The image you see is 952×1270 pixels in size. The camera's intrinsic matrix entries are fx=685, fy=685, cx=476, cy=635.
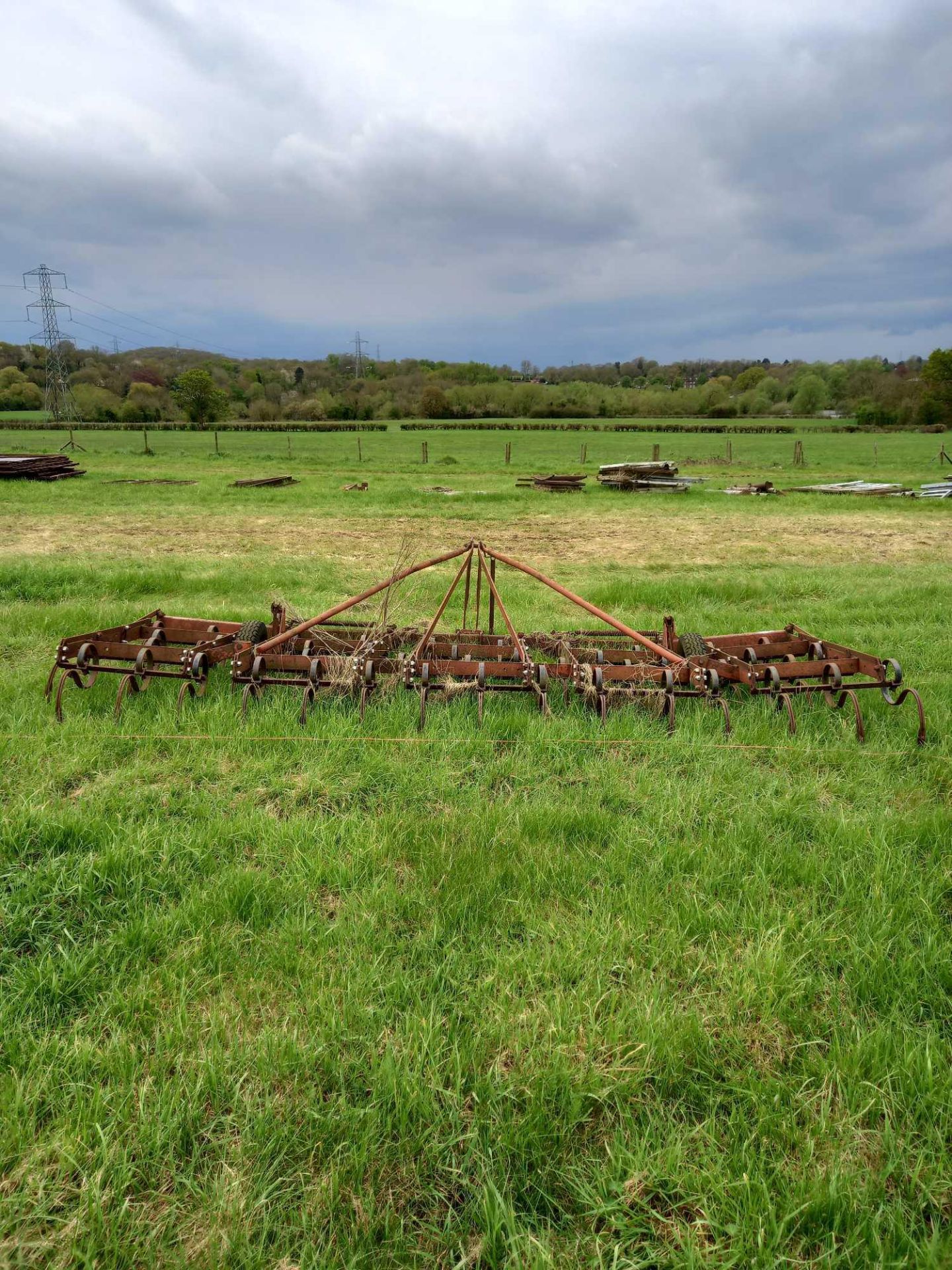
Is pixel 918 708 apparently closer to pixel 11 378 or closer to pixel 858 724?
pixel 858 724

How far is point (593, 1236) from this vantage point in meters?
1.84

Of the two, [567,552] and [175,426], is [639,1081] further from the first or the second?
[175,426]

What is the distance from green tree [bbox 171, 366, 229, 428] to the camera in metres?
73.6

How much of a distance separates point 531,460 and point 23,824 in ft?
132

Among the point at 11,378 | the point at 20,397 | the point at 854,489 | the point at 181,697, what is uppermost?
the point at 11,378

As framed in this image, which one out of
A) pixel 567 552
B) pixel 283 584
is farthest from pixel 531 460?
pixel 283 584

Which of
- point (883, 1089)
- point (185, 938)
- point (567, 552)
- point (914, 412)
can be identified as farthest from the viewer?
point (914, 412)

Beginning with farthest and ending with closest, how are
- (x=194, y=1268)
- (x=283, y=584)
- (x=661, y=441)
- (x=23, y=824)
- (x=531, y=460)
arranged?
1. (x=661, y=441)
2. (x=531, y=460)
3. (x=283, y=584)
4. (x=23, y=824)
5. (x=194, y=1268)

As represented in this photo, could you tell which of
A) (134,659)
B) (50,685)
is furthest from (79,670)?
(134,659)

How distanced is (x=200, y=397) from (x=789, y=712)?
80.9 meters

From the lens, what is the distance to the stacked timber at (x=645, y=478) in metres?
26.5

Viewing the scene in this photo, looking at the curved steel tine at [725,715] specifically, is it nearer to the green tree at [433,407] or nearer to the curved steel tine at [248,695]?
the curved steel tine at [248,695]

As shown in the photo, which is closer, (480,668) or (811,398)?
(480,668)

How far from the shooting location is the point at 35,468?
25.2 meters
